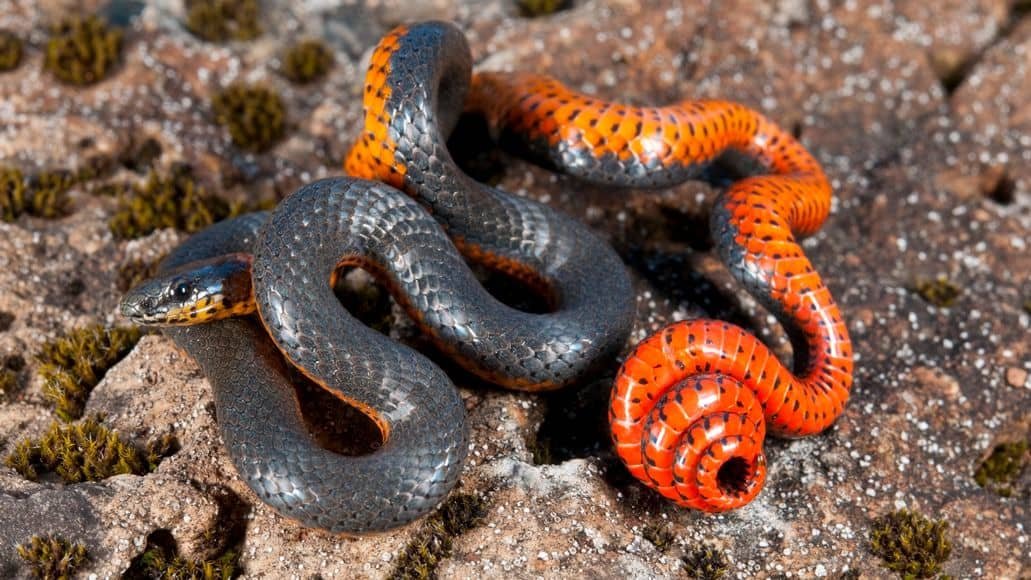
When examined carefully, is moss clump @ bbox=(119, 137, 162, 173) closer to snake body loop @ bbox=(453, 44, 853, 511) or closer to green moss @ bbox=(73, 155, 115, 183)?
green moss @ bbox=(73, 155, 115, 183)

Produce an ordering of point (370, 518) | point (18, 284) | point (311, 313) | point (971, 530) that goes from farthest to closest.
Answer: point (18, 284) → point (971, 530) → point (311, 313) → point (370, 518)

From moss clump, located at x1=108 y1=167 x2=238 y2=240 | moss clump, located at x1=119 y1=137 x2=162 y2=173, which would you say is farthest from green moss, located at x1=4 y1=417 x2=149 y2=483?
moss clump, located at x1=119 y1=137 x2=162 y2=173

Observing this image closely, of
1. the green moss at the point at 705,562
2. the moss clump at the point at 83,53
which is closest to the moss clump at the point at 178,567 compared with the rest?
the green moss at the point at 705,562

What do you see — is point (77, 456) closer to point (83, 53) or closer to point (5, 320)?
point (5, 320)

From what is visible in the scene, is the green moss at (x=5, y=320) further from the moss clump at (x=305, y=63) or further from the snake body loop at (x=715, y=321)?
the snake body loop at (x=715, y=321)

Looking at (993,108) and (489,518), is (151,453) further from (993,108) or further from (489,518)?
(993,108)

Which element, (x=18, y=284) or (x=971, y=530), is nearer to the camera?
(x=971, y=530)

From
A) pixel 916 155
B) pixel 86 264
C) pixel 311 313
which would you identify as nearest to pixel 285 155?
pixel 86 264
